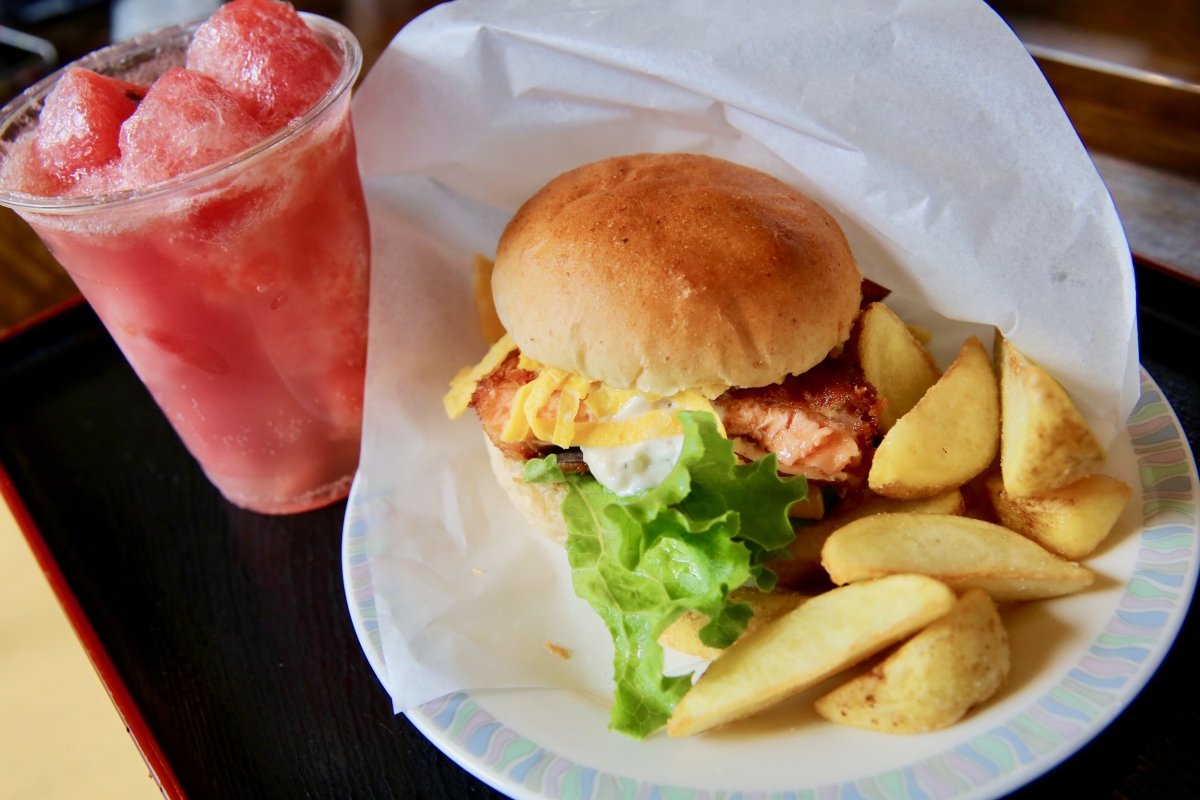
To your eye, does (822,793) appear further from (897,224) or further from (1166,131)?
(1166,131)

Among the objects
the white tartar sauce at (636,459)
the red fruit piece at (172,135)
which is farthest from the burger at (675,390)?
the red fruit piece at (172,135)

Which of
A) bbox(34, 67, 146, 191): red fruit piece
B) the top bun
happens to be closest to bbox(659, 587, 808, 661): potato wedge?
the top bun

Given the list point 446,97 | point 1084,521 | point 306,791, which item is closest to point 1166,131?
point 1084,521

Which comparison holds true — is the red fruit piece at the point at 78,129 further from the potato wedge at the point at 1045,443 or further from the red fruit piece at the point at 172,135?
the potato wedge at the point at 1045,443

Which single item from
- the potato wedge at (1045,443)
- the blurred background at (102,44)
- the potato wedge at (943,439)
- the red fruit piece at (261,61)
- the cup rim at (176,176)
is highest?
the red fruit piece at (261,61)

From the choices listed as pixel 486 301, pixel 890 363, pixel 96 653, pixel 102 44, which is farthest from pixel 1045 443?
pixel 102 44

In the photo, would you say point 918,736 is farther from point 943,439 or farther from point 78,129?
point 78,129

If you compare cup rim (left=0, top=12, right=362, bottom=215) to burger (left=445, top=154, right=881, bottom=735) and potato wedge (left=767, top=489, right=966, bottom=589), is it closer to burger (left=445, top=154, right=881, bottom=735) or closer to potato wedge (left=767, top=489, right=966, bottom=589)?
burger (left=445, top=154, right=881, bottom=735)

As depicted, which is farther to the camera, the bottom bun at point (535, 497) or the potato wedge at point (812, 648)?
the bottom bun at point (535, 497)
